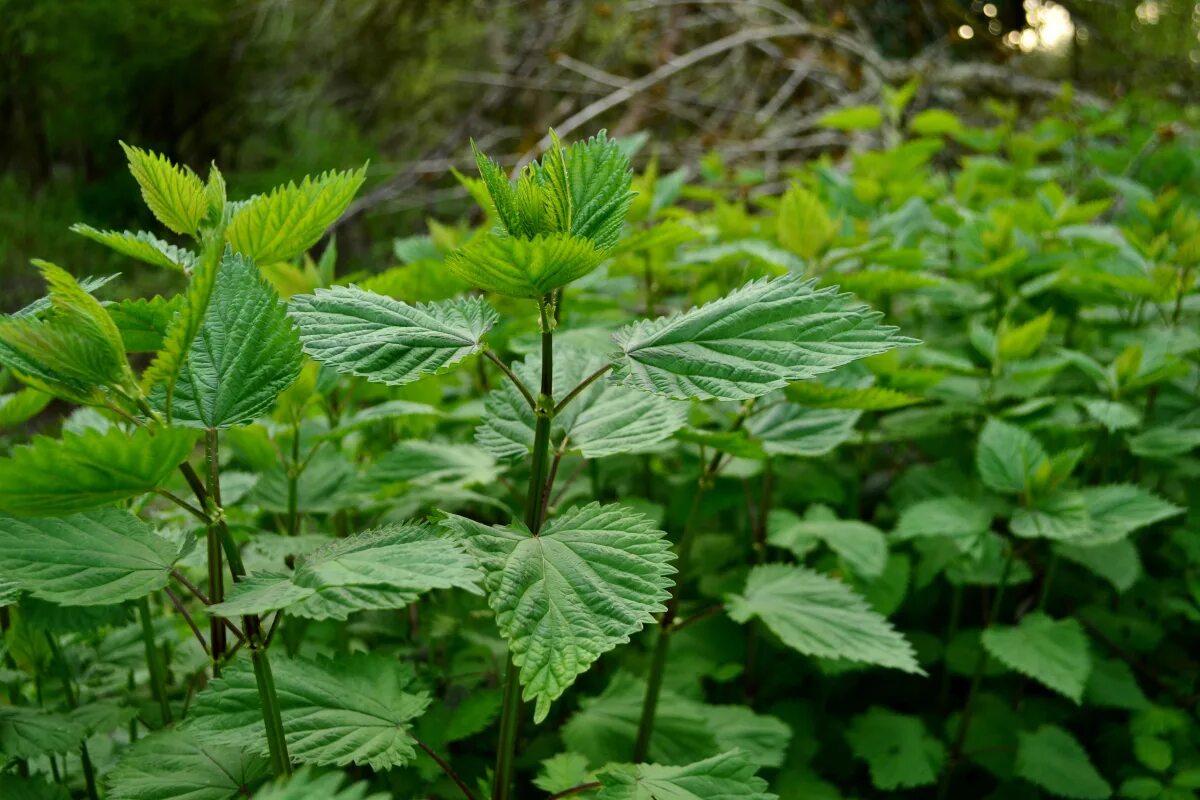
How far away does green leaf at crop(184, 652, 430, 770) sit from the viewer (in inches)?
31.3

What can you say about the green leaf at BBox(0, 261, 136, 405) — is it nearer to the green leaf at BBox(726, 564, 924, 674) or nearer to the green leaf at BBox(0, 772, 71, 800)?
the green leaf at BBox(0, 772, 71, 800)

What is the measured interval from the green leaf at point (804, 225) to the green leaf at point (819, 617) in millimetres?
679

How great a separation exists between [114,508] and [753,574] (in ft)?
2.73

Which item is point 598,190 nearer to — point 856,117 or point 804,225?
point 804,225

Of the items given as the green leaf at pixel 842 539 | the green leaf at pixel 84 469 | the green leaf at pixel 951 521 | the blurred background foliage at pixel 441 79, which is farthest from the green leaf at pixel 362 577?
the blurred background foliage at pixel 441 79

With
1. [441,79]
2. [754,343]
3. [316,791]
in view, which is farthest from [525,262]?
[441,79]

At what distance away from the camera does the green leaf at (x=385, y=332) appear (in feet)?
2.41

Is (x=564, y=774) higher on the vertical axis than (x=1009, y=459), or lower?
lower

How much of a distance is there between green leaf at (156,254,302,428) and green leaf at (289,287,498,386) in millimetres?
23

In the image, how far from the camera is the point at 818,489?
1.71 m

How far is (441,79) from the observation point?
793 centimetres

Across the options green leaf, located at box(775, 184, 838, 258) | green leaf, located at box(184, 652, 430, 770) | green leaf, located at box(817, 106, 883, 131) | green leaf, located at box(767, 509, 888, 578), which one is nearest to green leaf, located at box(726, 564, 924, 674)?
green leaf, located at box(767, 509, 888, 578)

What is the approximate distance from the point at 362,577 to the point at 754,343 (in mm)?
374

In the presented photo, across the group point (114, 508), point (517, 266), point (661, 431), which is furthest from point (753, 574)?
point (114, 508)
